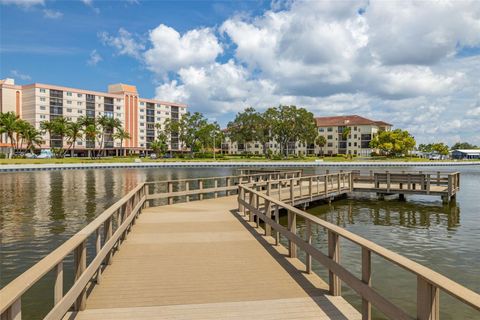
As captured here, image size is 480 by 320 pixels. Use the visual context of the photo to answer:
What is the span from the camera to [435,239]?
52.2 feet

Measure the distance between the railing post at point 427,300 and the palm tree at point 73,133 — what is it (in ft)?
392

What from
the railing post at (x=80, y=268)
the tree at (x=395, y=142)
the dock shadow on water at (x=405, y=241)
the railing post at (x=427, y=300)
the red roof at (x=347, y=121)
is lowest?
the dock shadow on water at (x=405, y=241)

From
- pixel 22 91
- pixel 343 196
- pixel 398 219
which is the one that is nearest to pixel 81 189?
pixel 343 196

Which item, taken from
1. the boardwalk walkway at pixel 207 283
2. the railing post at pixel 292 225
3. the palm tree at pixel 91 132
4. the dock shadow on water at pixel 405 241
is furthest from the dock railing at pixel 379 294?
the palm tree at pixel 91 132

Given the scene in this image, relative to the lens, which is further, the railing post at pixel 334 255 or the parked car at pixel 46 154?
the parked car at pixel 46 154

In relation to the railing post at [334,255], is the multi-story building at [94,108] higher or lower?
higher

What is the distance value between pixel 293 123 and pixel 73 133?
217 ft

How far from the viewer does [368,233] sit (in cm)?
1711

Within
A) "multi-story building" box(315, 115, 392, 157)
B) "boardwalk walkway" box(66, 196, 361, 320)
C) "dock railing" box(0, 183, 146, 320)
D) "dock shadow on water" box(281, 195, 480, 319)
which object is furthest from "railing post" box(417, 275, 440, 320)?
"multi-story building" box(315, 115, 392, 157)

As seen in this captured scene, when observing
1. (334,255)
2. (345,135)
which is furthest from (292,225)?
(345,135)

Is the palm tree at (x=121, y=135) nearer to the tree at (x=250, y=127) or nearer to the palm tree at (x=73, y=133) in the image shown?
the palm tree at (x=73, y=133)

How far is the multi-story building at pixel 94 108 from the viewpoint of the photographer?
11825 centimetres

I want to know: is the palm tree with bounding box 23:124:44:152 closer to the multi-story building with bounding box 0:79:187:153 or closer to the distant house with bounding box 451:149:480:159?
the multi-story building with bounding box 0:79:187:153

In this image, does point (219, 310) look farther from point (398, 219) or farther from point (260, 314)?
point (398, 219)
